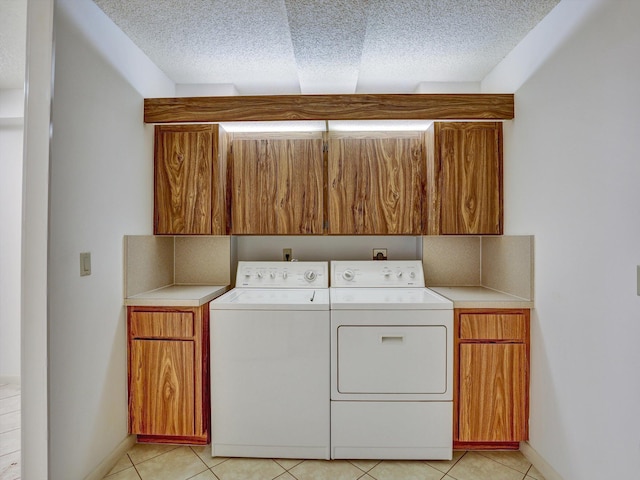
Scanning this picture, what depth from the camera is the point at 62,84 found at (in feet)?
5.15

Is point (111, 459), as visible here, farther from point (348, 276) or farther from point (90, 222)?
point (348, 276)

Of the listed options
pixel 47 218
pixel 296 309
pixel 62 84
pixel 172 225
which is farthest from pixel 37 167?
pixel 296 309

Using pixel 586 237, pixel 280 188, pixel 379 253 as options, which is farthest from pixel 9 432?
pixel 586 237

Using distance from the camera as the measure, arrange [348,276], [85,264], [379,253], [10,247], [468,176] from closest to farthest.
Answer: [85,264] < [468,176] < [348,276] < [379,253] < [10,247]

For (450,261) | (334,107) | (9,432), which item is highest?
(334,107)

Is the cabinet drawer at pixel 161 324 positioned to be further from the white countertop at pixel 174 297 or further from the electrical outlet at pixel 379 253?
the electrical outlet at pixel 379 253

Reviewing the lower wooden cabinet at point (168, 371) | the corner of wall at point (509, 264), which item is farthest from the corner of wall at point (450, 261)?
the lower wooden cabinet at point (168, 371)

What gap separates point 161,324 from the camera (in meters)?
2.03

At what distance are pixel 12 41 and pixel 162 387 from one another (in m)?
A: 2.24

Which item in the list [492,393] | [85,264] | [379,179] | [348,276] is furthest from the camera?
[348,276]

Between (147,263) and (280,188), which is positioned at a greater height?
(280,188)

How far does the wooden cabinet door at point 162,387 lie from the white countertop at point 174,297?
219mm

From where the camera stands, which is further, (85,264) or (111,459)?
(111,459)

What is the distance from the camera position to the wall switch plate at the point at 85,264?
1700mm
